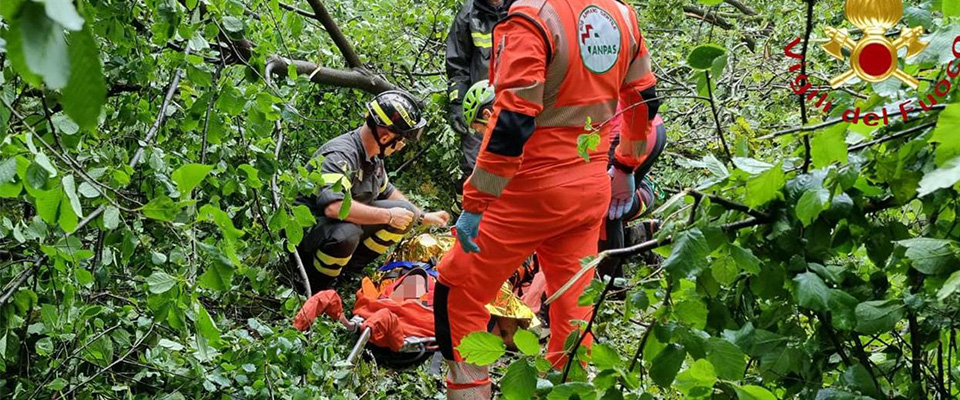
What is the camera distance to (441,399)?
409 cm

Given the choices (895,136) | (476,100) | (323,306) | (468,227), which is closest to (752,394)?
(895,136)

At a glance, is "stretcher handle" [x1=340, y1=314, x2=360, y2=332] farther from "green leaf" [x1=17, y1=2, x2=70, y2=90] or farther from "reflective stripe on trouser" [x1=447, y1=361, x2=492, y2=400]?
"green leaf" [x1=17, y1=2, x2=70, y2=90]

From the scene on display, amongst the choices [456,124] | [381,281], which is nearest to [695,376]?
[381,281]

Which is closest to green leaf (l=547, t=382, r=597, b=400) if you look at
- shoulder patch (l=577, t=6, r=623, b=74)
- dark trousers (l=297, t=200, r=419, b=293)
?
shoulder patch (l=577, t=6, r=623, b=74)

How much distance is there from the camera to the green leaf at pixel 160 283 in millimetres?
1893

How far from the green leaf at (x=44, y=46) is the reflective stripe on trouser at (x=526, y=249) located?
3127 millimetres

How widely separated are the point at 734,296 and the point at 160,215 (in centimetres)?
101

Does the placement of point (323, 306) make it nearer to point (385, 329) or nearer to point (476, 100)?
point (385, 329)

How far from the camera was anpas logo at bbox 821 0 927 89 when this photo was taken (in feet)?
3.92

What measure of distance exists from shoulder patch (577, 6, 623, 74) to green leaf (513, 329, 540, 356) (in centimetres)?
222

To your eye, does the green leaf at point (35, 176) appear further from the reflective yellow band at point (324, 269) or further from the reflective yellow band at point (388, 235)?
the reflective yellow band at point (388, 235)

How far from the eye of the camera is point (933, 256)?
119 cm

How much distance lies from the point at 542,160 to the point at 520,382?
2185mm

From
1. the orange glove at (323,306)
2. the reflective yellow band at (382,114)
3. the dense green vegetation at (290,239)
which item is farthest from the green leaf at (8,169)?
the reflective yellow band at (382,114)
